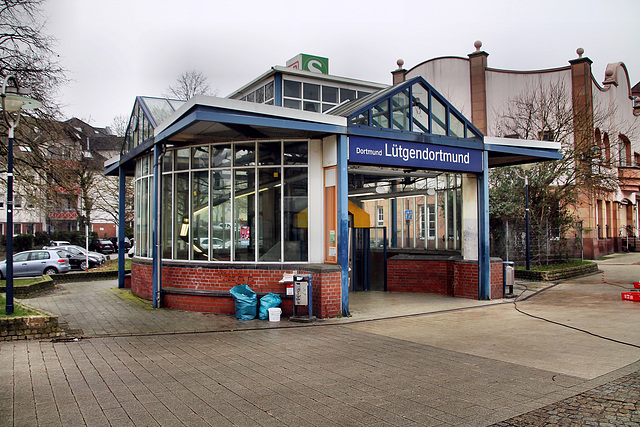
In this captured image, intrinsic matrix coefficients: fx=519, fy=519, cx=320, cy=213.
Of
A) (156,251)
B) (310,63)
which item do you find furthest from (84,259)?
(156,251)

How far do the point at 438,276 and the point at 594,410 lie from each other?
9.77 meters

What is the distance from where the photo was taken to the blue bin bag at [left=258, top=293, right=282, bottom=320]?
35.3 feet

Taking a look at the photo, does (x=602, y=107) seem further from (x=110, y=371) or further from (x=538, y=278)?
(x=110, y=371)

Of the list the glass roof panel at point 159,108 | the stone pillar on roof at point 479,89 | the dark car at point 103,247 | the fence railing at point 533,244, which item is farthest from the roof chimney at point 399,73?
the dark car at point 103,247

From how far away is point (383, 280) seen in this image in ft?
52.4

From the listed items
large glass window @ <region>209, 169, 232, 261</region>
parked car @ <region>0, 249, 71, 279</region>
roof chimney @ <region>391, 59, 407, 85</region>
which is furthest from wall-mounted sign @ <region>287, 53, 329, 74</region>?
roof chimney @ <region>391, 59, 407, 85</region>

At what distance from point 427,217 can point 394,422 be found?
11701mm

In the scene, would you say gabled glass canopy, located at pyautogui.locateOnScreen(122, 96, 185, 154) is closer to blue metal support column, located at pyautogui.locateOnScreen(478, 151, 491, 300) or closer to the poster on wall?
the poster on wall

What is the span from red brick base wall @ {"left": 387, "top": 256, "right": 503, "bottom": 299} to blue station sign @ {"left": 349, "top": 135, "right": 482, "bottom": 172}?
2.69 meters

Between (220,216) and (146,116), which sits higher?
(146,116)

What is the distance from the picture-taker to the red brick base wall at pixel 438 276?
44.9ft

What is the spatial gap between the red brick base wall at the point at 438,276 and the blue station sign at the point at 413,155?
8.81 feet

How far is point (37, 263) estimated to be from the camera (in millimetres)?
23234

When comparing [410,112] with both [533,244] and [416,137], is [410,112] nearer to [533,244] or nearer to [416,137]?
[416,137]
